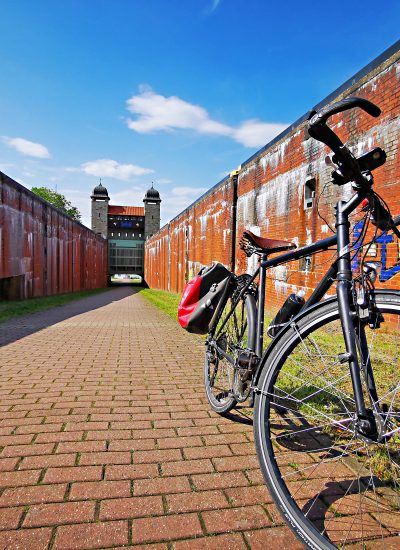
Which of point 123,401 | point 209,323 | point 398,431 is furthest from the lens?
point 123,401

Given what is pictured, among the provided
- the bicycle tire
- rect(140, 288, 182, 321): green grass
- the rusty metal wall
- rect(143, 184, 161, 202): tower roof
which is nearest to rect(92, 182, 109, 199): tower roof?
rect(143, 184, 161, 202): tower roof

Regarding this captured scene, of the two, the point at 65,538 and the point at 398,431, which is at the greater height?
the point at 398,431

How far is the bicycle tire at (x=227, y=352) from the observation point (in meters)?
2.52

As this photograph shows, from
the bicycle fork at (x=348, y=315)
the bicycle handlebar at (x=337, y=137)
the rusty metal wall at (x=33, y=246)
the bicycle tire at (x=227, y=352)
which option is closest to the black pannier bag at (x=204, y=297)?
the bicycle tire at (x=227, y=352)

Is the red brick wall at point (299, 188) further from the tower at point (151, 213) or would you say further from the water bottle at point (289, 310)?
the tower at point (151, 213)

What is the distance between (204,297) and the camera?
2.84m

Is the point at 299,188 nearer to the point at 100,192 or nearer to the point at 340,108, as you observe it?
the point at 340,108

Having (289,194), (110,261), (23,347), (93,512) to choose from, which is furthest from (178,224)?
(110,261)

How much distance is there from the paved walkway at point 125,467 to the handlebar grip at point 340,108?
1739 mm

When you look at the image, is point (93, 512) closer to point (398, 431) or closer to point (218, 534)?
point (218, 534)

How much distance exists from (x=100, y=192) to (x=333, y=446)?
61.0 m

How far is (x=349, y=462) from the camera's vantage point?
2.15 meters

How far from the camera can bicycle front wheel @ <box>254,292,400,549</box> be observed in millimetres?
1432

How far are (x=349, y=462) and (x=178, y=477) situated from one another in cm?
103
